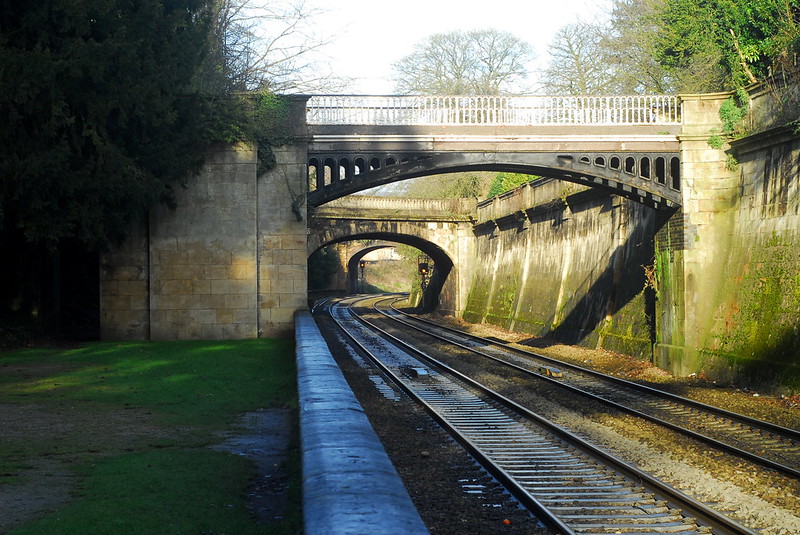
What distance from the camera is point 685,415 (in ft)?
40.8

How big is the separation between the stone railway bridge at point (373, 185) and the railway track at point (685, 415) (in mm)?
2912

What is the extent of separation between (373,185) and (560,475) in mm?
12264

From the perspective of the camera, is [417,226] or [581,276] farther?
[417,226]

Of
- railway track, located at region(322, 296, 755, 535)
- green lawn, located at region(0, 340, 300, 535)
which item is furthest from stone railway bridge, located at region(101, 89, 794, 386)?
railway track, located at region(322, 296, 755, 535)

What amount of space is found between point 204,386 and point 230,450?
15.9ft

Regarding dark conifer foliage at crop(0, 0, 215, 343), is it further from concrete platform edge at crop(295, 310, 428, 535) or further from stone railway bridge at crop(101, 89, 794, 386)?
concrete platform edge at crop(295, 310, 428, 535)

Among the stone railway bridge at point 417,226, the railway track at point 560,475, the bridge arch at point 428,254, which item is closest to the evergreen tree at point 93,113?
the railway track at point 560,475

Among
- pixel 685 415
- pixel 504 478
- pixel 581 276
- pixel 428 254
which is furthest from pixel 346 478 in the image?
pixel 428 254

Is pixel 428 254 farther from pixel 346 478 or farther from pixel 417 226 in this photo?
pixel 346 478

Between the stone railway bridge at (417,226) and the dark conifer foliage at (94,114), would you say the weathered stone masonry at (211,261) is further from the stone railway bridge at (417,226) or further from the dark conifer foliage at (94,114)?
the stone railway bridge at (417,226)

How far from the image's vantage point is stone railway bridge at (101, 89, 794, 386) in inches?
727

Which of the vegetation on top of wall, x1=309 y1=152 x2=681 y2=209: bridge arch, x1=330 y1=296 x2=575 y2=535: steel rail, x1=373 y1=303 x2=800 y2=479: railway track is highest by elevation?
the vegetation on top of wall

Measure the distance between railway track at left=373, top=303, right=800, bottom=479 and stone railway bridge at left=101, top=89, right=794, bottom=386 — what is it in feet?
9.55

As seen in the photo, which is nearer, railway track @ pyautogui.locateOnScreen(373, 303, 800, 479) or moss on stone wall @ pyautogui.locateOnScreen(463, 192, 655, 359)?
railway track @ pyautogui.locateOnScreen(373, 303, 800, 479)
